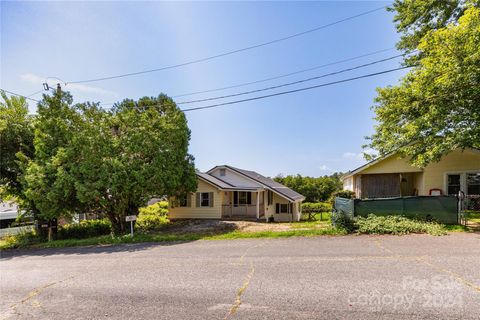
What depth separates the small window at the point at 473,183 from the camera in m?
14.6

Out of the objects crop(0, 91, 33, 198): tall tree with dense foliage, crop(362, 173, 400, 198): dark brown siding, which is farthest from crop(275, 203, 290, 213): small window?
crop(0, 91, 33, 198): tall tree with dense foliage

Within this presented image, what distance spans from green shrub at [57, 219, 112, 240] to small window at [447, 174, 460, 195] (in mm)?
21164

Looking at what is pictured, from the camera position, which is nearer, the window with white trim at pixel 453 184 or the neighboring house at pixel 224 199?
the window with white trim at pixel 453 184

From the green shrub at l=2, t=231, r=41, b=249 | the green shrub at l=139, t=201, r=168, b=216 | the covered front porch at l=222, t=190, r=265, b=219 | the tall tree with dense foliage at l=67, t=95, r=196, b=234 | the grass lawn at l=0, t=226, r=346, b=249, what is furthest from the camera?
the covered front porch at l=222, t=190, r=265, b=219

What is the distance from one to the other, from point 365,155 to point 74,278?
1526 cm

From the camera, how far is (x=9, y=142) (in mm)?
15125

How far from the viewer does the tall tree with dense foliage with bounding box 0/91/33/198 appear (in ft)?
49.1

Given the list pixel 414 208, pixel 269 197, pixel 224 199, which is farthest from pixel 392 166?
pixel 224 199

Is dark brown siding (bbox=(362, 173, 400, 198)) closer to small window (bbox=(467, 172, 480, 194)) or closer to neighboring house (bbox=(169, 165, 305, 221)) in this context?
small window (bbox=(467, 172, 480, 194))

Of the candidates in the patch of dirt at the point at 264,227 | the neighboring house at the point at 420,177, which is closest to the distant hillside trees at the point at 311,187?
the neighboring house at the point at 420,177

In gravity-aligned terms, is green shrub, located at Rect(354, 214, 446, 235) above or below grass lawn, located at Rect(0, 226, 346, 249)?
above

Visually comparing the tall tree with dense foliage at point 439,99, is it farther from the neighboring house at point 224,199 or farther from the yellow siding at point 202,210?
the yellow siding at point 202,210

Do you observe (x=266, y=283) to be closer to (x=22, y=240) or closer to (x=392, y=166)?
(x=392, y=166)

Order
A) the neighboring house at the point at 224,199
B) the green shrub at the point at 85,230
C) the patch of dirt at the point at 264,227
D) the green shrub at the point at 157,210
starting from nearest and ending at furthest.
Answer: the patch of dirt at the point at 264,227, the green shrub at the point at 85,230, the green shrub at the point at 157,210, the neighboring house at the point at 224,199
